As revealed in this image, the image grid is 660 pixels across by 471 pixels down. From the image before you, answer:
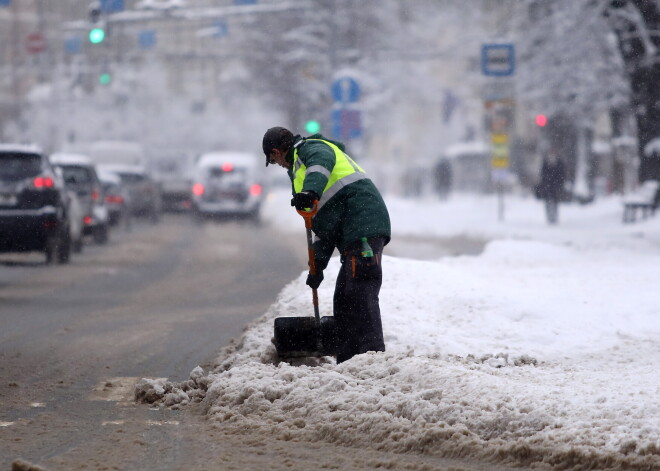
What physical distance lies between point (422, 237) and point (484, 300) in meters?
16.1

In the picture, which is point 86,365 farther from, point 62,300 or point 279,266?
point 279,266

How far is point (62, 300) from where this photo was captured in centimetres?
1430

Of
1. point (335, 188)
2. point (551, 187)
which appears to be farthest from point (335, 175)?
point (551, 187)

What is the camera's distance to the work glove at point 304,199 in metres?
7.61

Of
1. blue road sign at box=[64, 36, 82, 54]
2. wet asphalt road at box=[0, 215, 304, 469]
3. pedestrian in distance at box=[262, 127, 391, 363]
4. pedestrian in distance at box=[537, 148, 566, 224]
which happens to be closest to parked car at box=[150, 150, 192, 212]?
blue road sign at box=[64, 36, 82, 54]

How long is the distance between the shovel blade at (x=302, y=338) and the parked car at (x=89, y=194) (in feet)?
55.9

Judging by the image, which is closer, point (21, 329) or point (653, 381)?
point (653, 381)

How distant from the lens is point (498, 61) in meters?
27.7

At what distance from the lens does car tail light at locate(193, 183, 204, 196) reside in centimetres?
3809

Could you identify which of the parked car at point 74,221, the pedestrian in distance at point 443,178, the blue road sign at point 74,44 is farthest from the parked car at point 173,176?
the parked car at point 74,221

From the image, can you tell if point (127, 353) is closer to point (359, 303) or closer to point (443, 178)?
point (359, 303)

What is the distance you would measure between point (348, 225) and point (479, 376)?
4.59 feet

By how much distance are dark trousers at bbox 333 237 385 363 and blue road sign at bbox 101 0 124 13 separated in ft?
97.9

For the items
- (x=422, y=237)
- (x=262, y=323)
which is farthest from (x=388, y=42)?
(x=262, y=323)
